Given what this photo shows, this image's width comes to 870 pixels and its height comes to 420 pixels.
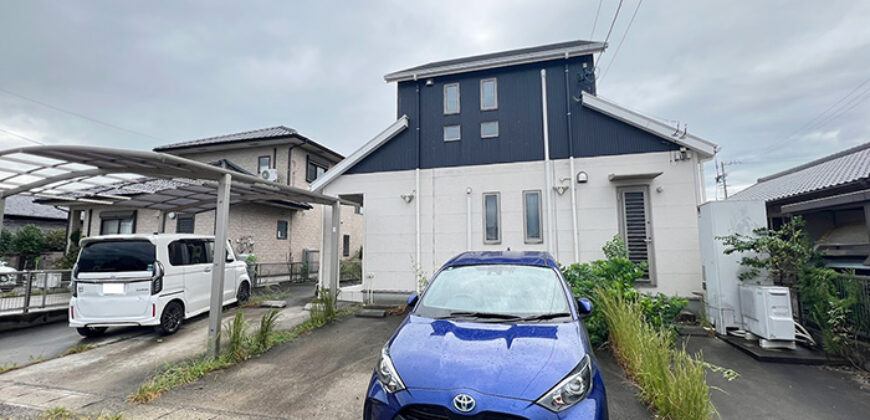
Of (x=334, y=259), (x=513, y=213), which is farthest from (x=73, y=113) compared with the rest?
(x=513, y=213)

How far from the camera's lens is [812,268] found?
4.29 meters

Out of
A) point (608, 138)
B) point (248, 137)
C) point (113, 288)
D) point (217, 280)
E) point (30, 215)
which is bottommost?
point (113, 288)

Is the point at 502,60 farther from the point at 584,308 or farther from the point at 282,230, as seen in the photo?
the point at 282,230

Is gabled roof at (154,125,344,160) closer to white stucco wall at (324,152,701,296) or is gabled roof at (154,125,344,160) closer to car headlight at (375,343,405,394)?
white stucco wall at (324,152,701,296)

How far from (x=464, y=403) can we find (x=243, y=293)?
8.24 m

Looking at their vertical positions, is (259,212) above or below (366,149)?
below

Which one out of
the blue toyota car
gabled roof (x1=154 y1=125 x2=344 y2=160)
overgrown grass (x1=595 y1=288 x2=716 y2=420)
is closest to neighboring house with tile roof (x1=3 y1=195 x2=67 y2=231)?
gabled roof (x1=154 y1=125 x2=344 y2=160)

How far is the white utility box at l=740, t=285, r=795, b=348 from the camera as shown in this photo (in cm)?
423

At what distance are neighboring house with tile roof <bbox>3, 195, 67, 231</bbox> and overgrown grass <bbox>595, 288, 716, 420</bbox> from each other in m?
27.8

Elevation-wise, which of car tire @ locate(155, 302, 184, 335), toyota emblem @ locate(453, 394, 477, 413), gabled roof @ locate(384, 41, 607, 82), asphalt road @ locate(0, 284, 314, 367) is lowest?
asphalt road @ locate(0, 284, 314, 367)

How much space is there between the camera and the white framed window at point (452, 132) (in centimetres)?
762

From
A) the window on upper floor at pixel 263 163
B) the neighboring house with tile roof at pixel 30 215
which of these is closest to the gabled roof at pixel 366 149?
the window on upper floor at pixel 263 163

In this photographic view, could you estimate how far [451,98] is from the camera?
7809 mm

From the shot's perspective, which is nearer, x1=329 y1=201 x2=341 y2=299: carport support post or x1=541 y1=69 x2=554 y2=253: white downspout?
x1=541 y1=69 x2=554 y2=253: white downspout
